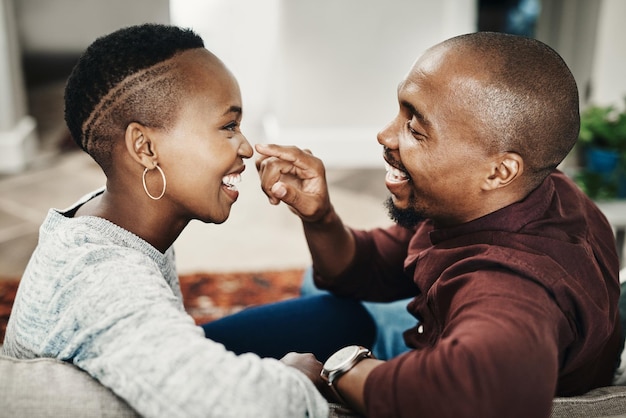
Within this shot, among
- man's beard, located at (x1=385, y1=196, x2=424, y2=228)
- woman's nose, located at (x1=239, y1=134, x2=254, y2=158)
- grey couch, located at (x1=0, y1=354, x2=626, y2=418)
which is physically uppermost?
woman's nose, located at (x1=239, y1=134, x2=254, y2=158)

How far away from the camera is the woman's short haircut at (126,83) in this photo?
45.8 inches

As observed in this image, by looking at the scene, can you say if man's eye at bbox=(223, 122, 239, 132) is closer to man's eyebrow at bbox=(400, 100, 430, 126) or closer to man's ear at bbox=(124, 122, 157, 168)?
man's ear at bbox=(124, 122, 157, 168)

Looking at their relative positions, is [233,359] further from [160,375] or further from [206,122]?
[206,122]

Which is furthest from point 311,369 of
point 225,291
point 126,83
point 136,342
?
point 225,291

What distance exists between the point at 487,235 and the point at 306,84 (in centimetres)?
319

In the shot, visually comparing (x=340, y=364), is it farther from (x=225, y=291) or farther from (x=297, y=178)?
(x=225, y=291)

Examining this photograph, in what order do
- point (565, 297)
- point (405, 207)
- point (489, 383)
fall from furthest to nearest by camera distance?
point (405, 207)
point (565, 297)
point (489, 383)

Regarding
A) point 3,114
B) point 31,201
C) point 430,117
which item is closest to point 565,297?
point 430,117

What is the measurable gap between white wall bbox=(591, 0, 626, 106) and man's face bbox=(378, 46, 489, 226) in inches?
103

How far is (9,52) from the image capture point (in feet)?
12.8

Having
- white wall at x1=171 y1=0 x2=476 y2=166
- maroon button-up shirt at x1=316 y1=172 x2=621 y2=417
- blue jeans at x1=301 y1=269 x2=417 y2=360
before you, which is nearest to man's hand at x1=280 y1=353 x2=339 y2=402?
maroon button-up shirt at x1=316 y1=172 x2=621 y2=417

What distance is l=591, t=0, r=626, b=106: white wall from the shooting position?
3.49 m

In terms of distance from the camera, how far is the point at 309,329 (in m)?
1.50

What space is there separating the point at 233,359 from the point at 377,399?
201mm
